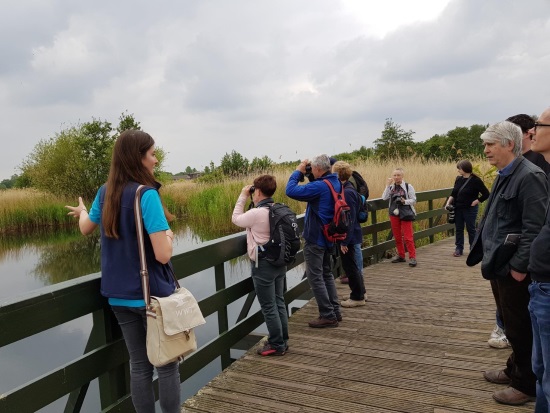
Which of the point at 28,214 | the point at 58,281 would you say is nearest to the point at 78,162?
the point at 28,214

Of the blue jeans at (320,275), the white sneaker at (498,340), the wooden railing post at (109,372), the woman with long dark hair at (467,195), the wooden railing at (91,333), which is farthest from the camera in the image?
the woman with long dark hair at (467,195)

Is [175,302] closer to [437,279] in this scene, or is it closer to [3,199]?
[437,279]

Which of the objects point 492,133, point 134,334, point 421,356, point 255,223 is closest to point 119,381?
point 134,334

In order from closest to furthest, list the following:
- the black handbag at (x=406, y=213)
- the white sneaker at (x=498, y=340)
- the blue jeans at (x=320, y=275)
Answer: the white sneaker at (x=498, y=340)
the blue jeans at (x=320, y=275)
the black handbag at (x=406, y=213)

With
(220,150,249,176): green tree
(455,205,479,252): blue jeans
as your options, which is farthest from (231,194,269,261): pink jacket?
(220,150,249,176): green tree

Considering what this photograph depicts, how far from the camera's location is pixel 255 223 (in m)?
3.76

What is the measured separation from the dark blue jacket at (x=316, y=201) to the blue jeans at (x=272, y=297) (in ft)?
2.19

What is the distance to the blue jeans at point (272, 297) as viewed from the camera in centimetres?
383

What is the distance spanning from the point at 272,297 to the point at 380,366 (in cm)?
109

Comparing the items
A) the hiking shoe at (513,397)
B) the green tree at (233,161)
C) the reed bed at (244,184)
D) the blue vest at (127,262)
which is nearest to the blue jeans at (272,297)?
the blue vest at (127,262)

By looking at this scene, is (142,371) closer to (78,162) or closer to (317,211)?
(317,211)

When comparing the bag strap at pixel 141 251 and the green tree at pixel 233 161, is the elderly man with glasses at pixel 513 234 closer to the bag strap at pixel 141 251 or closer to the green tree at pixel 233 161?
the bag strap at pixel 141 251

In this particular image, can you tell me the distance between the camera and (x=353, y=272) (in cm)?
514

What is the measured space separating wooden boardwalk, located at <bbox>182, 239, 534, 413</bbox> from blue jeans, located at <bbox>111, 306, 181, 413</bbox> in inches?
28.8
